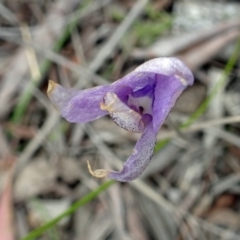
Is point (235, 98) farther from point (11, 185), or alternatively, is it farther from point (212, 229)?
point (11, 185)

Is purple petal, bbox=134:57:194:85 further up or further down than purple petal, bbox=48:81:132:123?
further up

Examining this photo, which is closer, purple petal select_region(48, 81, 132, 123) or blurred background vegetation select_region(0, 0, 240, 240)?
purple petal select_region(48, 81, 132, 123)

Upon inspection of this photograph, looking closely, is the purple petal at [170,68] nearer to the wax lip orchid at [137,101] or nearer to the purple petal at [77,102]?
the wax lip orchid at [137,101]

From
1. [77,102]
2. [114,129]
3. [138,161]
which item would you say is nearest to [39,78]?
[114,129]

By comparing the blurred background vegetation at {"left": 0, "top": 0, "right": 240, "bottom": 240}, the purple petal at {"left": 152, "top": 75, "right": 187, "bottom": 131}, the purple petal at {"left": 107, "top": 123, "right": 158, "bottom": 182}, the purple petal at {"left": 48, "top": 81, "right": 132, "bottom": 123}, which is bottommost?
the blurred background vegetation at {"left": 0, "top": 0, "right": 240, "bottom": 240}

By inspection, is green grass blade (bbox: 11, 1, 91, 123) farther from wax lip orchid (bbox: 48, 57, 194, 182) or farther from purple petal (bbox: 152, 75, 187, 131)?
purple petal (bbox: 152, 75, 187, 131)

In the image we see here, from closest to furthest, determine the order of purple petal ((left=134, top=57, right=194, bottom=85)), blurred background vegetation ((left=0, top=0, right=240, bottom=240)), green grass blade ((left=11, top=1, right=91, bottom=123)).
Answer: purple petal ((left=134, top=57, right=194, bottom=85)) → blurred background vegetation ((left=0, top=0, right=240, bottom=240)) → green grass blade ((left=11, top=1, right=91, bottom=123))

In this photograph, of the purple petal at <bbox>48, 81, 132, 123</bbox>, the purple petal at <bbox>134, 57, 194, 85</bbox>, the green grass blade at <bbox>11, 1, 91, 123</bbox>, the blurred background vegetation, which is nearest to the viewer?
the purple petal at <bbox>134, 57, 194, 85</bbox>

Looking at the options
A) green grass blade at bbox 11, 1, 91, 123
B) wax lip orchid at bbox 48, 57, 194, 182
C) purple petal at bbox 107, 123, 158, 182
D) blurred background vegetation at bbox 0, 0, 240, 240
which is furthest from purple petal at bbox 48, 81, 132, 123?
green grass blade at bbox 11, 1, 91, 123
